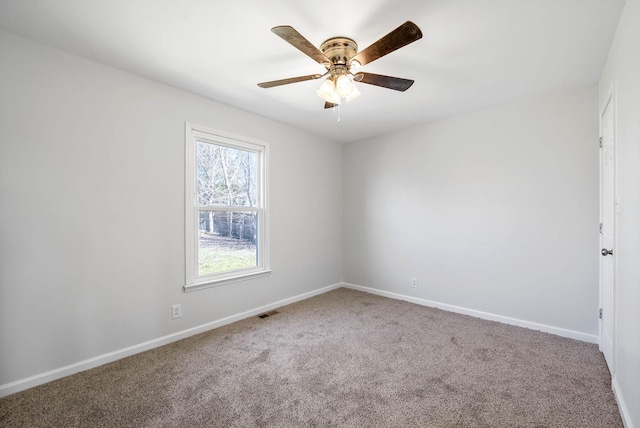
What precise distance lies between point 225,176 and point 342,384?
7.59 feet

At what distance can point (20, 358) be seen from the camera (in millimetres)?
1906

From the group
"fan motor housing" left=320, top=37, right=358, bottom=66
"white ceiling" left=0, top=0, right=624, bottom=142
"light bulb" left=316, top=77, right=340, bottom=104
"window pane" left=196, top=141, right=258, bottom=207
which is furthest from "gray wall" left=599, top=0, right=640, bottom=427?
"window pane" left=196, top=141, right=258, bottom=207

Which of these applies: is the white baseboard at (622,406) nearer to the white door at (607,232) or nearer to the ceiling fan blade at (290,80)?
the white door at (607,232)

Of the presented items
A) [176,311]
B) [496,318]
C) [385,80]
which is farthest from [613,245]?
[176,311]

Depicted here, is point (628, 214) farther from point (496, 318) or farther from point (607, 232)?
point (496, 318)

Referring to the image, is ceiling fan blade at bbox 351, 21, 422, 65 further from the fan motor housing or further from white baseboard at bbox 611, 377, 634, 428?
white baseboard at bbox 611, 377, 634, 428

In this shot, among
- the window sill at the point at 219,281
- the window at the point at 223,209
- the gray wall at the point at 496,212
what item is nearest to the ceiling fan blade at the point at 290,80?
the window at the point at 223,209

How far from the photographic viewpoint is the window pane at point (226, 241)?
296 centimetres

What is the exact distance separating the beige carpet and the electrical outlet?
0.78 feet

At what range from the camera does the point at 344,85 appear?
6.17ft

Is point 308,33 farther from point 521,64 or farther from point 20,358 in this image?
point 20,358

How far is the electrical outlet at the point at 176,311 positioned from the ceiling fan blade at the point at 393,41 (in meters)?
2.59

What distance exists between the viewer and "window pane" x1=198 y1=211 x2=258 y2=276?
9.73 feet

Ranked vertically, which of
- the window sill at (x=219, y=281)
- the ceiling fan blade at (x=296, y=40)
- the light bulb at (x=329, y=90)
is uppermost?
the ceiling fan blade at (x=296, y=40)
